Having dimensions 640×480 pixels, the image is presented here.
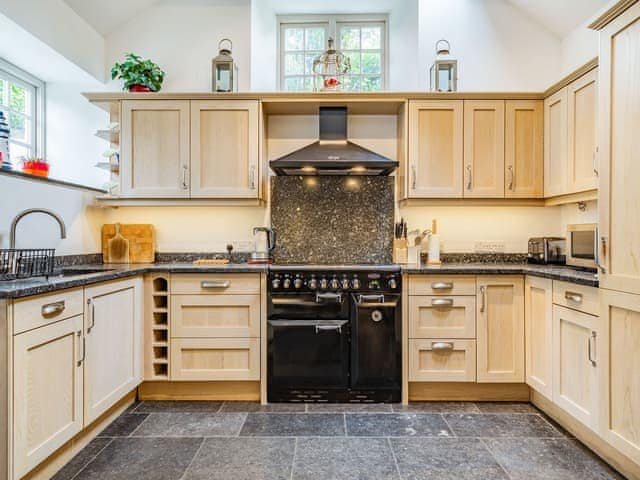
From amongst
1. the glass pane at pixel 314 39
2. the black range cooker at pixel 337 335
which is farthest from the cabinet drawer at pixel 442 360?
the glass pane at pixel 314 39

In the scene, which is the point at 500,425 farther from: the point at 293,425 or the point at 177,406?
the point at 177,406

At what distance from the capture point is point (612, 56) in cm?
175

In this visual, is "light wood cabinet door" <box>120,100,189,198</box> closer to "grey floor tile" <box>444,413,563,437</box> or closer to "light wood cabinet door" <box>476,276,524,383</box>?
"light wood cabinet door" <box>476,276,524,383</box>

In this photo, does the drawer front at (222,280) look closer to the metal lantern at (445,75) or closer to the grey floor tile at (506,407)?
the grey floor tile at (506,407)

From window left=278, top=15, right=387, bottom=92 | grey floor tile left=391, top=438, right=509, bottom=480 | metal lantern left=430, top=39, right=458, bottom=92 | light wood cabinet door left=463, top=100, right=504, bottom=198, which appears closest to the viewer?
grey floor tile left=391, top=438, right=509, bottom=480

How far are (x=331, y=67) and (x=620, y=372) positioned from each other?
2752mm

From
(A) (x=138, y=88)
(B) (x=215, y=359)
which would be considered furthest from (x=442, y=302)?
(A) (x=138, y=88)

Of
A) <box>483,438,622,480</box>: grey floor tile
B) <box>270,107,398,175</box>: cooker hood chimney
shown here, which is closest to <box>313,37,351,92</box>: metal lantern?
<box>270,107,398,175</box>: cooker hood chimney

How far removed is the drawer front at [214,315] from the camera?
2572 millimetres

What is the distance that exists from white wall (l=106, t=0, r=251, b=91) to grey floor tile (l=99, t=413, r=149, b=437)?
2.49 m

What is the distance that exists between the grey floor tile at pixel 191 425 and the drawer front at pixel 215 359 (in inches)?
9.8

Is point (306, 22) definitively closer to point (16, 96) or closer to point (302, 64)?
point (302, 64)

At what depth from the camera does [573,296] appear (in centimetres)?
205

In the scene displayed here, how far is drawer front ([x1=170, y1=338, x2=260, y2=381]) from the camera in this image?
257cm
